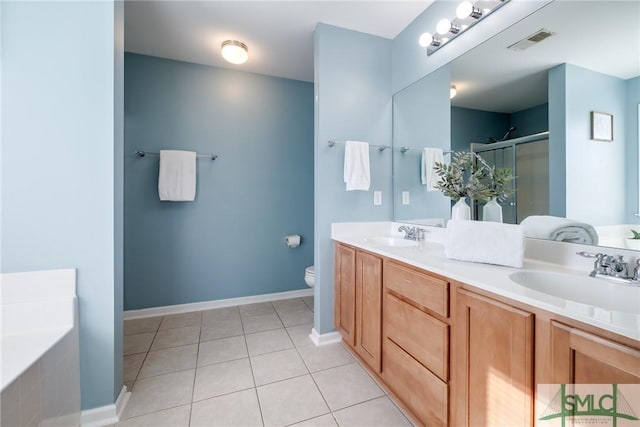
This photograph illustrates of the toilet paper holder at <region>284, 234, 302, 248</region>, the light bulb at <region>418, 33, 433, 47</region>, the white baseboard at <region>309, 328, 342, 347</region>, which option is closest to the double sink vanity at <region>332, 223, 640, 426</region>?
the white baseboard at <region>309, 328, 342, 347</region>

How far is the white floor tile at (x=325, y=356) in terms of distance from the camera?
178cm

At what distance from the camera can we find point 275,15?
197 cm

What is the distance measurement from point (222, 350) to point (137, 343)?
2.39 feet

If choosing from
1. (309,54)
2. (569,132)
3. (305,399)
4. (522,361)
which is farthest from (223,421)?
(309,54)

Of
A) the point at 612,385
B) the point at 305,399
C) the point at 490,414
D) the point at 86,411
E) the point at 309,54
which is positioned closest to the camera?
the point at 612,385

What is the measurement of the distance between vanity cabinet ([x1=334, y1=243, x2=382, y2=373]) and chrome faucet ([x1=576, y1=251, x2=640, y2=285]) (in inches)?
34.9

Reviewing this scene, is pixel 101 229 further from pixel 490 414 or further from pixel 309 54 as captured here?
pixel 309 54

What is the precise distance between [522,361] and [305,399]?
1.15 metres

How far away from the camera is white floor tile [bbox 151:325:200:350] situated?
2.05m

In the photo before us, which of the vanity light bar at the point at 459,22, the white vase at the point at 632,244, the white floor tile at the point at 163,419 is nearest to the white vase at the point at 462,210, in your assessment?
the white vase at the point at 632,244

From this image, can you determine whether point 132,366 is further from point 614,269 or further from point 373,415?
point 614,269

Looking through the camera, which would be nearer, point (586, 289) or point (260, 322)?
point (586, 289)

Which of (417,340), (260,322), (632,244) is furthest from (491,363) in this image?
(260,322)

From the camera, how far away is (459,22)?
165 cm
